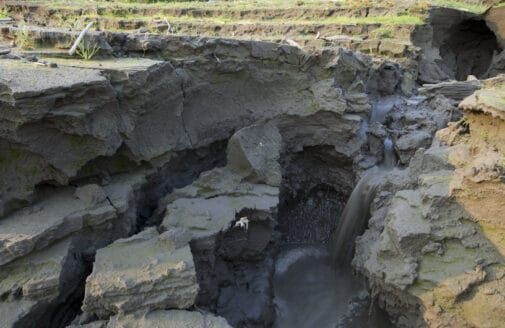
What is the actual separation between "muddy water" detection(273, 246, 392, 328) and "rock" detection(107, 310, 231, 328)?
192cm

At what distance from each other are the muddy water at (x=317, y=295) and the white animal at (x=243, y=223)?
45.2 inches

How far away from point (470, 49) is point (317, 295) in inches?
423

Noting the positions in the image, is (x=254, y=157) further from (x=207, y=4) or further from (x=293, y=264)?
(x=207, y=4)

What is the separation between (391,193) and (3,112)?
13.1 ft

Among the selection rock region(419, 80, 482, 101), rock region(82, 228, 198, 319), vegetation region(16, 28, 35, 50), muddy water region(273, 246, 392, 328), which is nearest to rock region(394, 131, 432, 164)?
rock region(419, 80, 482, 101)

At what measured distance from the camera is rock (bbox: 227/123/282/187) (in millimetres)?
4902

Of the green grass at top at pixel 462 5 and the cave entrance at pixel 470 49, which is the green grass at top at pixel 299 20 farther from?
the cave entrance at pixel 470 49

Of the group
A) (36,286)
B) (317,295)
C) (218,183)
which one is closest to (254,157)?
(218,183)

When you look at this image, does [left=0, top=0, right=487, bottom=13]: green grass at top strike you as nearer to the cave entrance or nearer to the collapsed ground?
the cave entrance

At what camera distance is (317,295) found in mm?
5156

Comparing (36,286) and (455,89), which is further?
(455,89)

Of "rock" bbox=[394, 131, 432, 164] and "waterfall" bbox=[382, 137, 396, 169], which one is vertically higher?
"rock" bbox=[394, 131, 432, 164]

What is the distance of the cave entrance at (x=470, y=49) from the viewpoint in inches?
475

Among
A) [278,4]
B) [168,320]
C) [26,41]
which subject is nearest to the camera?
[168,320]
